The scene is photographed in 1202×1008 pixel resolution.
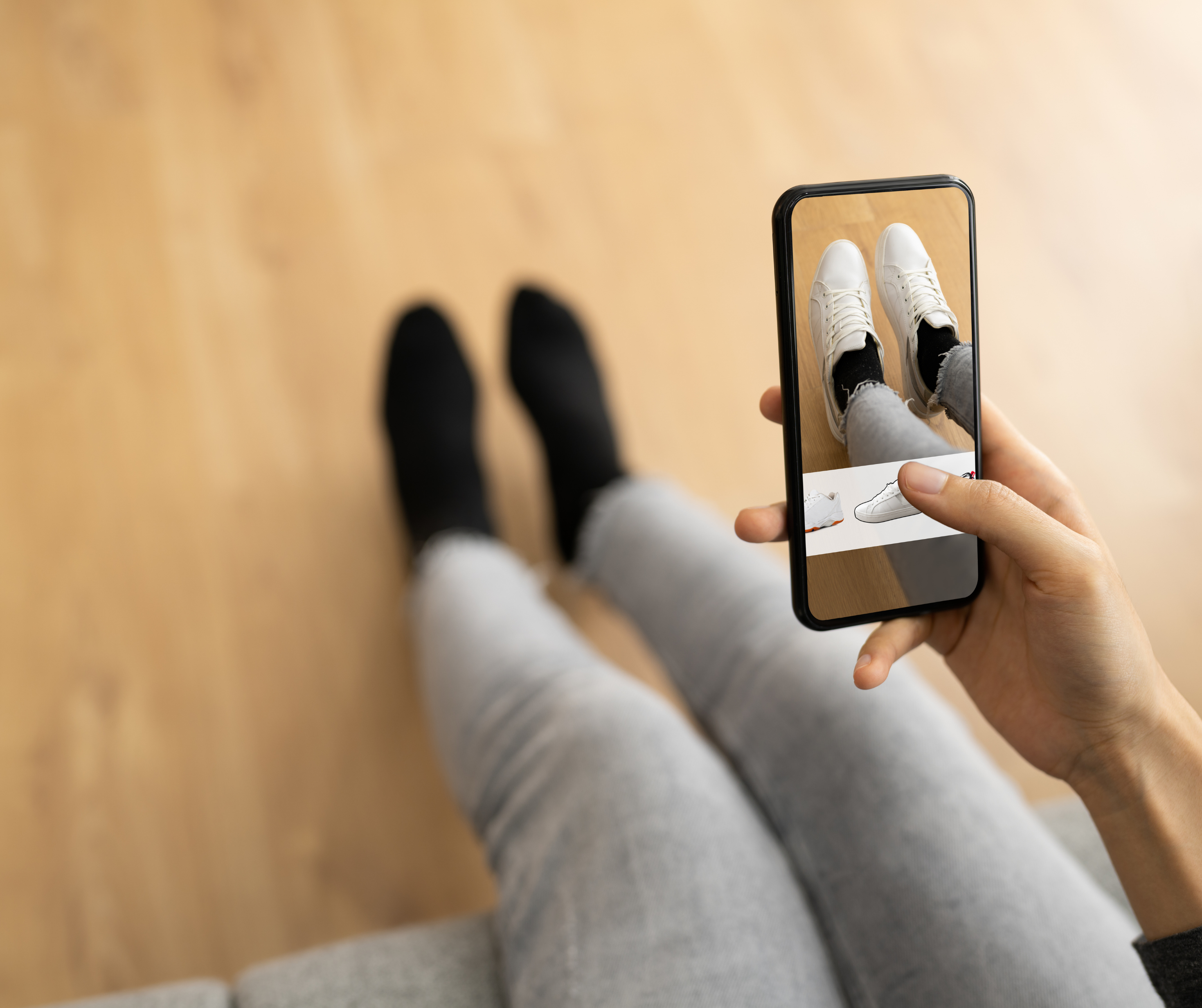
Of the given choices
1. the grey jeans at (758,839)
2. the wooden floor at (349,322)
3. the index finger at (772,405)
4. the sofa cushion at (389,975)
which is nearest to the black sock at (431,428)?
the wooden floor at (349,322)

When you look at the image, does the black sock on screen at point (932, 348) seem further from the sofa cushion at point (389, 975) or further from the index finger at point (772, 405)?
the sofa cushion at point (389, 975)

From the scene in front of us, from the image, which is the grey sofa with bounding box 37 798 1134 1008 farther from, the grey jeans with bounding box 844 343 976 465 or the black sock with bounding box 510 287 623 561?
the black sock with bounding box 510 287 623 561

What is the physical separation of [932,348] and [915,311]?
15 mm

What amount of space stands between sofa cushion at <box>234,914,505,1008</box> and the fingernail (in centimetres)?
34

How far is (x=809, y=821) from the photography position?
0.47 m

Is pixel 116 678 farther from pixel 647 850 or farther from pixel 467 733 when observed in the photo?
pixel 647 850

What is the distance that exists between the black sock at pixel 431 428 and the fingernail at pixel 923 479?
1.70 feet

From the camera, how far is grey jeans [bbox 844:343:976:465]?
29cm

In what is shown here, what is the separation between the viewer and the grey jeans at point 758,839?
38 cm

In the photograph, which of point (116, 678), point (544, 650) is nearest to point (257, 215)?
point (116, 678)

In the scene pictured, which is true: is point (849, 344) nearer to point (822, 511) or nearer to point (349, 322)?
point (822, 511)

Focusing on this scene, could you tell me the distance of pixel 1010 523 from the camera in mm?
286

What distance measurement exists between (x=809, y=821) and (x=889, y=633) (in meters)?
0.18

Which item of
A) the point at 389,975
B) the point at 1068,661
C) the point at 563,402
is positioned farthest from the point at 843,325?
the point at 563,402
